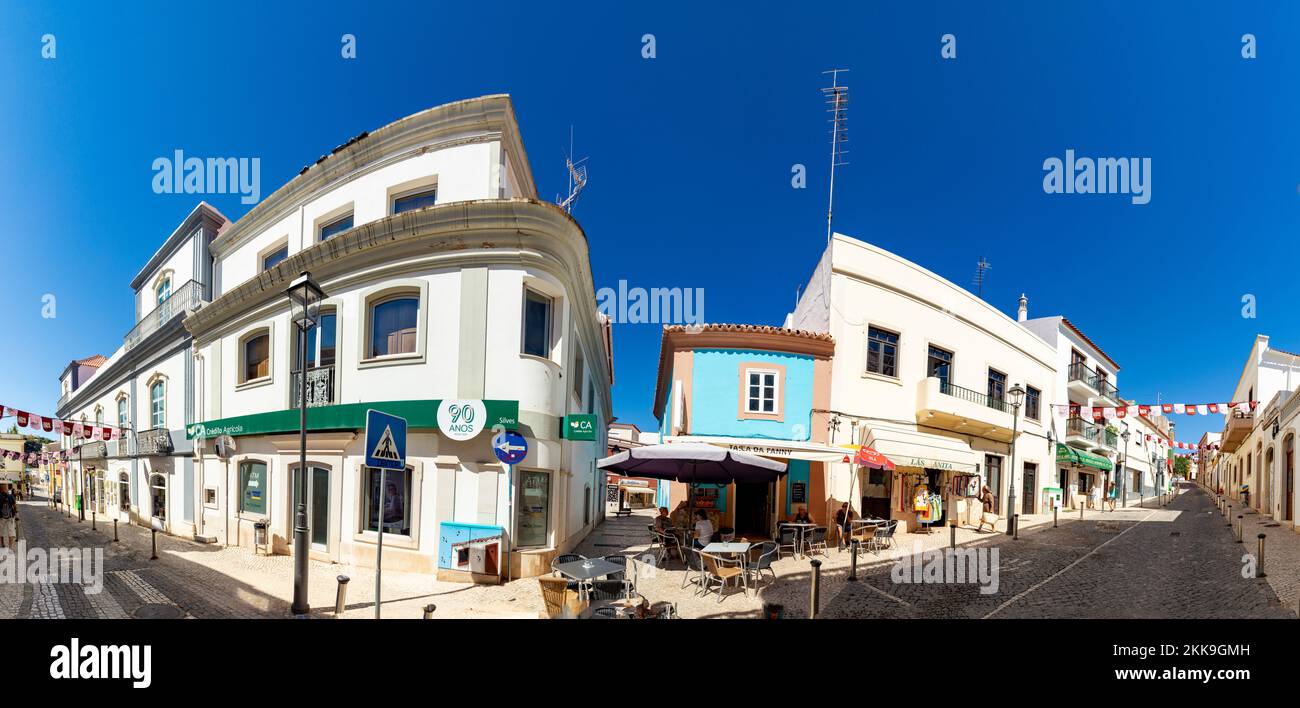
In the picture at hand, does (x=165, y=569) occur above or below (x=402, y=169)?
below

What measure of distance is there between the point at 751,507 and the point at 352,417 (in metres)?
11.0

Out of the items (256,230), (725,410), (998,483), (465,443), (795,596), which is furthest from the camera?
(998,483)

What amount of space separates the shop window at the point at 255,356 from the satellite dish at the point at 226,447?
1477mm

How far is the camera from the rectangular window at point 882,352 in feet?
49.4

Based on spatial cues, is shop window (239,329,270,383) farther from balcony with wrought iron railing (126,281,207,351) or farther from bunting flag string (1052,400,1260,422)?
bunting flag string (1052,400,1260,422)

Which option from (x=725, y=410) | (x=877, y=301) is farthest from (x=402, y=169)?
(x=877, y=301)

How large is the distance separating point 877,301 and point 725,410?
6185 millimetres

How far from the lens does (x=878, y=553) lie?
1109 cm

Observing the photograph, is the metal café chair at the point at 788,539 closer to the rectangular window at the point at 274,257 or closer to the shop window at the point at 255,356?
the shop window at the point at 255,356

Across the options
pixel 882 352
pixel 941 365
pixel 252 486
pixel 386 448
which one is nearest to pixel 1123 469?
pixel 941 365

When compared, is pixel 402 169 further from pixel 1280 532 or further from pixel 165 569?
pixel 1280 532

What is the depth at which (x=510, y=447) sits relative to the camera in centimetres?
767

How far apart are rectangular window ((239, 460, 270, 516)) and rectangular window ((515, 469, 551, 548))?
22.2 ft

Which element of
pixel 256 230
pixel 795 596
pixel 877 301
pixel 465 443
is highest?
pixel 256 230
